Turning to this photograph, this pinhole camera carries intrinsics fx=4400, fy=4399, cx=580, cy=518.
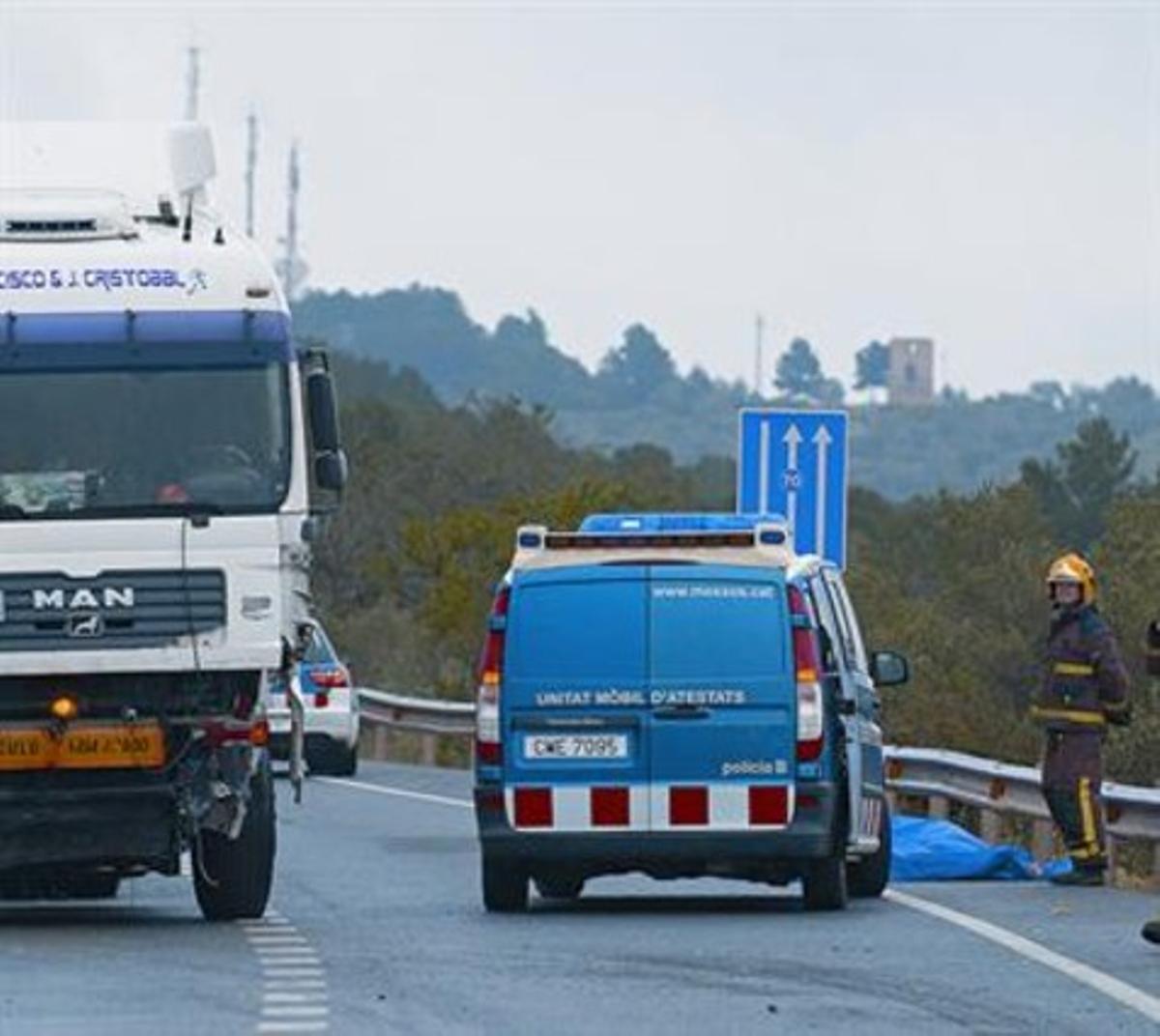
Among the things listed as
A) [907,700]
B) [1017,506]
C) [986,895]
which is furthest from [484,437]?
[986,895]

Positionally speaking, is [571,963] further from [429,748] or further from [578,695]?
[429,748]

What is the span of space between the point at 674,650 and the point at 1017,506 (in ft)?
195

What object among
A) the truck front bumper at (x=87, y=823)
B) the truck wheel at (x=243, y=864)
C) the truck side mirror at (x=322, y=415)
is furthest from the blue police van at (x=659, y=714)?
the truck front bumper at (x=87, y=823)

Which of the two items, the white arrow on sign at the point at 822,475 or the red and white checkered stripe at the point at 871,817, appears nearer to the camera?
the red and white checkered stripe at the point at 871,817

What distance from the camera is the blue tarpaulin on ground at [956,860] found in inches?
1008

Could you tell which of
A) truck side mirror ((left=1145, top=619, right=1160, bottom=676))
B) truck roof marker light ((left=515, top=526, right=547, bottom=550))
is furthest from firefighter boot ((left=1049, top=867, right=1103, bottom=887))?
truck side mirror ((left=1145, top=619, right=1160, bottom=676))

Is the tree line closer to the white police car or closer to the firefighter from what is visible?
the white police car

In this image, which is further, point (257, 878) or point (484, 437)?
point (484, 437)

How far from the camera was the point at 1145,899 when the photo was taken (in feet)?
76.8

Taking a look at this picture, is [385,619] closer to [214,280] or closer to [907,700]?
[907,700]

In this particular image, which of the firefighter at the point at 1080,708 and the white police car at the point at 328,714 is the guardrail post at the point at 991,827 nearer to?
the firefighter at the point at 1080,708

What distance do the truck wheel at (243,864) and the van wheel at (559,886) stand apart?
5.56 feet

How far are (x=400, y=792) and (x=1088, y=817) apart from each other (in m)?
14.5

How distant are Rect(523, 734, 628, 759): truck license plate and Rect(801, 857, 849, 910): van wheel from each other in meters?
1.14
